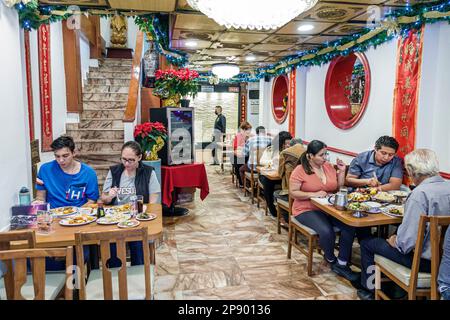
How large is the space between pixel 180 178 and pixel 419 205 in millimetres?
3406

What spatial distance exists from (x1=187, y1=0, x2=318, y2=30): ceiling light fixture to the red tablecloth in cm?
284

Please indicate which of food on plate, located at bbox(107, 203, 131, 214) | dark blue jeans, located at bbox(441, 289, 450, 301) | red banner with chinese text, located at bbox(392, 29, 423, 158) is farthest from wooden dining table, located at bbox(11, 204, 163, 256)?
red banner with chinese text, located at bbox(392, 29, 423, 158)

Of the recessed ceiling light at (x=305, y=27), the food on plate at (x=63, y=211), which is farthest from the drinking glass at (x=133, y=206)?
the recessed ceiling light at (x=305, y=27)

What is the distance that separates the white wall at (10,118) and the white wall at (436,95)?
402 centimetres

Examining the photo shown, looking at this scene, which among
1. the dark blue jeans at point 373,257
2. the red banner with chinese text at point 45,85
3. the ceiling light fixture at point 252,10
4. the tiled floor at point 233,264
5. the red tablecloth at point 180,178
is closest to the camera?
the ceiling light fixture at point 252,10

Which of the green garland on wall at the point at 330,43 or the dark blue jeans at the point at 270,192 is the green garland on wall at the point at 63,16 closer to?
the green garland on wall at the point at 330,43

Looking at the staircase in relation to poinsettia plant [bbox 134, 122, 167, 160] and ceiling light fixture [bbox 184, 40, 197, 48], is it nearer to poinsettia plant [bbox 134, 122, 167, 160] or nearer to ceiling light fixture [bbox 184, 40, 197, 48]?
poinsettia plant [bbox 134, 122, 167, 160]

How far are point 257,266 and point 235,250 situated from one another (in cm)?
49

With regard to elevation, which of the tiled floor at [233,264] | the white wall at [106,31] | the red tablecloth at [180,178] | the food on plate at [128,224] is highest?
Result: the white wall at [106,31]

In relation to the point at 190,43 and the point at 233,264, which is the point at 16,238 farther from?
the point at 190,43

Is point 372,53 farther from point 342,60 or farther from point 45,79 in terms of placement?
point 45,79

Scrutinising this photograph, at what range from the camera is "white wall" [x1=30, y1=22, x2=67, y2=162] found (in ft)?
14.1

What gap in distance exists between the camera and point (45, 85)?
4680 mm

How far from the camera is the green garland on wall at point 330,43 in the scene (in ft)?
11.4
